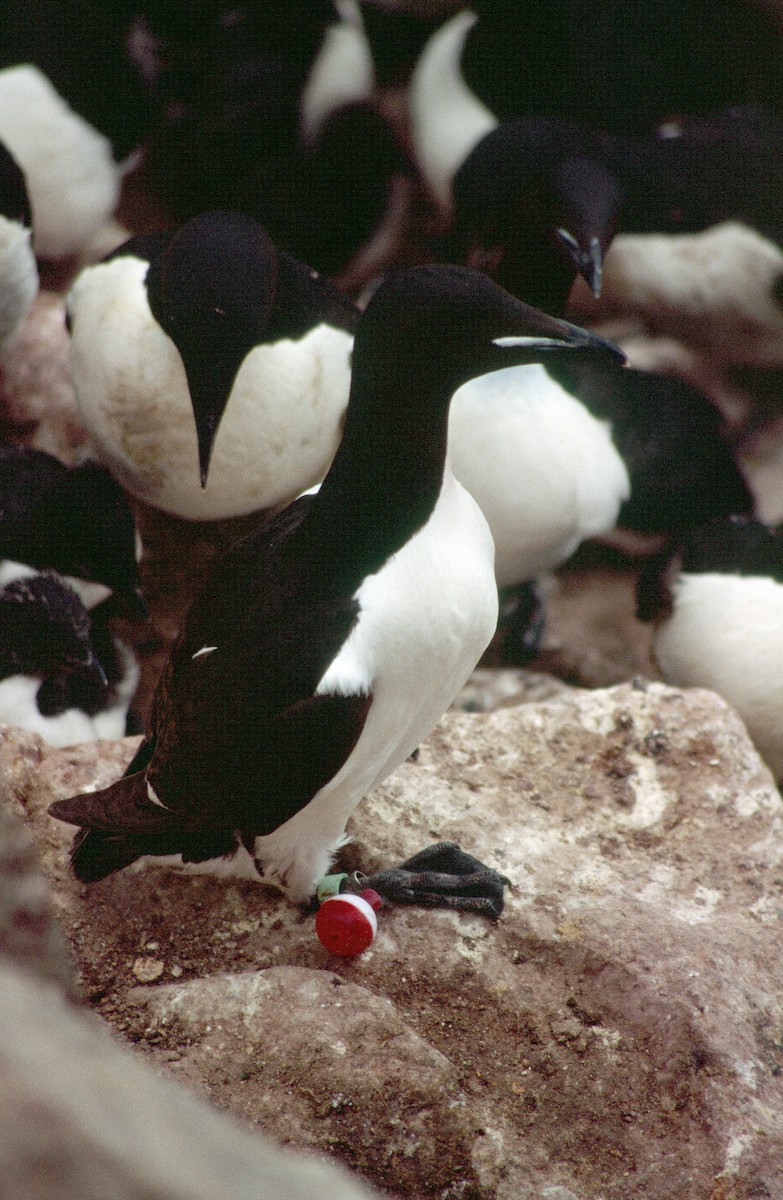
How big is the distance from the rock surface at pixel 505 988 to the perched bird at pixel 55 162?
2.13 m

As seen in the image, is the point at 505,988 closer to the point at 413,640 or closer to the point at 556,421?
the point at 413,640

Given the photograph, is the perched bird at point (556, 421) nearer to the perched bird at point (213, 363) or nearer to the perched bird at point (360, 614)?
the perched bird at point (213, 363)

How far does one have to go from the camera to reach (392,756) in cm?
228

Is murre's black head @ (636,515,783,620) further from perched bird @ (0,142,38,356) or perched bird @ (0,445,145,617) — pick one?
perched bird @ (0,142,38,356)

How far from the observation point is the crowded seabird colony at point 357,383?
211 cm

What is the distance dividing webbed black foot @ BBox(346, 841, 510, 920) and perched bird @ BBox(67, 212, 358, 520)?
3.30ft

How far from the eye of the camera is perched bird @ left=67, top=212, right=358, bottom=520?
2.83 meters

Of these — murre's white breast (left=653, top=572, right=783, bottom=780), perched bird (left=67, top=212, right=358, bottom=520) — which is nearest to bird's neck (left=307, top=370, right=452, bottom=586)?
perched bird (left=67, top=212, right=358, bottom=520)

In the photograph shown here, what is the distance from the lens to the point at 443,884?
239 centimetres

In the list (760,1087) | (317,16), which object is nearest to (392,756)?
(760,1087)

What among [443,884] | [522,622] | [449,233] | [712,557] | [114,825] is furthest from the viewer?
[449,233]

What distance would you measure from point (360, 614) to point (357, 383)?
37 centimetres

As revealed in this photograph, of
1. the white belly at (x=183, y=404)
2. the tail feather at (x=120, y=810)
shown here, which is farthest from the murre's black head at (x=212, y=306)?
the tail feather at (x=120, y=810)

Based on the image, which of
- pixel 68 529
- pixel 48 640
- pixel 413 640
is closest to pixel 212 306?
pixel 68 529
